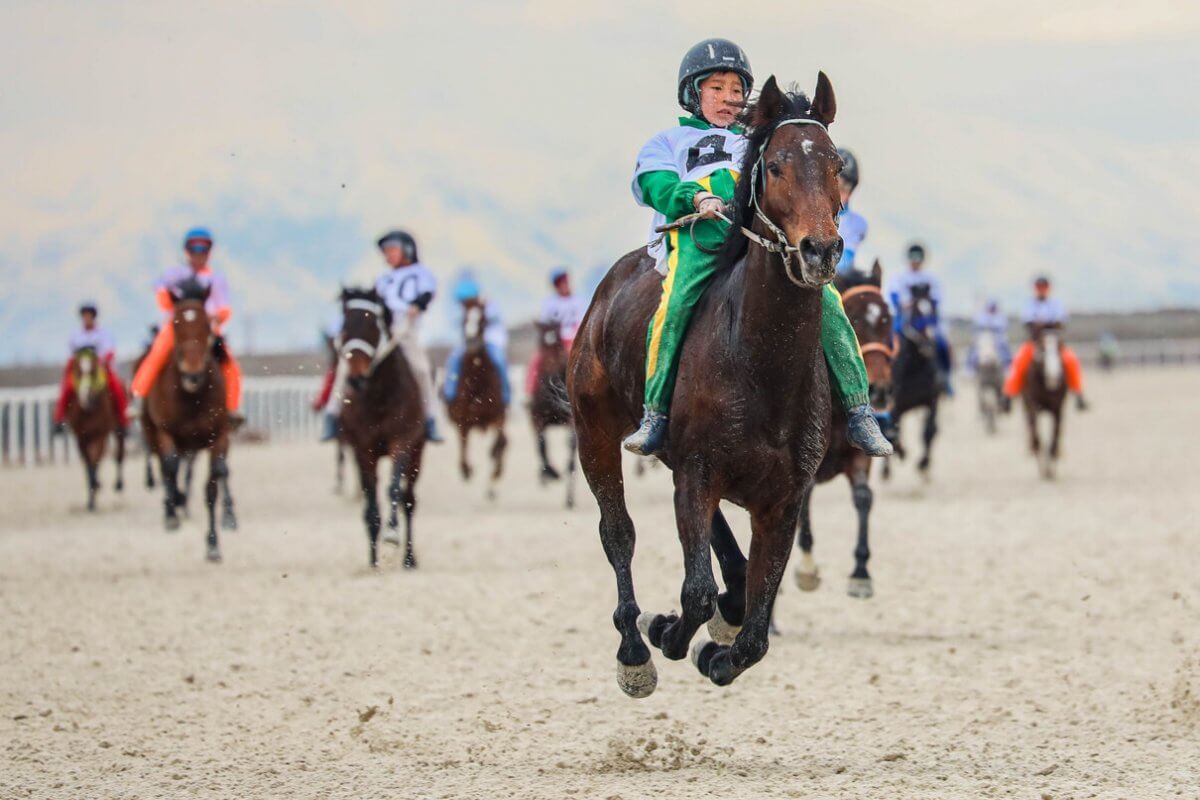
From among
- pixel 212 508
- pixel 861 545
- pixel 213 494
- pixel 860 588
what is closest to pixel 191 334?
pixel 213 494

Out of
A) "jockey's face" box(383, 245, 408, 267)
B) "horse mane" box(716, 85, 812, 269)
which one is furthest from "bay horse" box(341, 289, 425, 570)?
"horse mane" box(716, 85, 812, 269)

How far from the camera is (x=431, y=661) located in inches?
380

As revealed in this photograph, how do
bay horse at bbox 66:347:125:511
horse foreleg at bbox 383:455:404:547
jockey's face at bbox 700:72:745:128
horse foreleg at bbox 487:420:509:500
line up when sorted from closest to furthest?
1. jockey's face at bbox 700:72:745:128
2. horse foreleg at bbox 383:455:404:547
3. bay horse at bbox 66:347:125:511
4. horse foreleg at bbox 487:420:509:500

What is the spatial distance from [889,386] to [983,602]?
5.48 feet

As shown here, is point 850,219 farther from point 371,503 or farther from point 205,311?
point 205,311

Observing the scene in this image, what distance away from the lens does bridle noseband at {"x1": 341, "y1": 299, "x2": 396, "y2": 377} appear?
45.5 feet

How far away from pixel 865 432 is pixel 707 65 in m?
1.79

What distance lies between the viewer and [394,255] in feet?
47.2

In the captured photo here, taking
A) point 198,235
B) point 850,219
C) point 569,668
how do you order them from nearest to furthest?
1. point 569,668
2. point 850,219
3. point 198,235

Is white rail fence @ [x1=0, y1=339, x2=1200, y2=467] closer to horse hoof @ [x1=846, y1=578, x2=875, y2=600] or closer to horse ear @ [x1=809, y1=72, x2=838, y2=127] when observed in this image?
horse hoof @ [x1=846, y1=578, x2=875, y2=600]

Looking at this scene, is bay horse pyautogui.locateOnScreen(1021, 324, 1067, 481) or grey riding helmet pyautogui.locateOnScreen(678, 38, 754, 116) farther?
bay horse pyautogui.locateOnScreen(1021, 324, 1067, 481)

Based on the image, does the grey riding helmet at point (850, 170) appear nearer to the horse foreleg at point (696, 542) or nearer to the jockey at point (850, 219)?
the jockey at point (850, 219)

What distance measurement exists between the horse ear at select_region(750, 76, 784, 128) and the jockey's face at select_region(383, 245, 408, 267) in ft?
27.5

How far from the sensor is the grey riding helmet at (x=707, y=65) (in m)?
7.19
